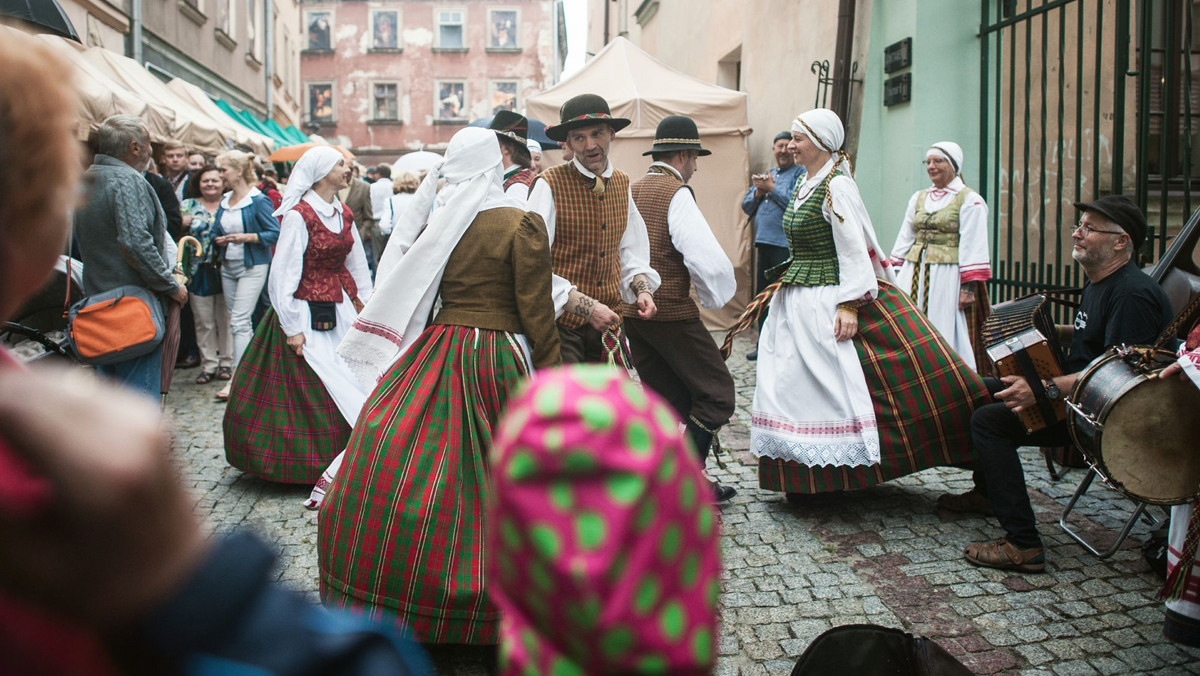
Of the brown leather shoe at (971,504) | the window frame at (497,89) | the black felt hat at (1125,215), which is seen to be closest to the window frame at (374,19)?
the window frame at (497,89)

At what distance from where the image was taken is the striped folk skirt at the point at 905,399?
14.4 ft

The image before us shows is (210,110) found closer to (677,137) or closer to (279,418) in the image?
(279,418)

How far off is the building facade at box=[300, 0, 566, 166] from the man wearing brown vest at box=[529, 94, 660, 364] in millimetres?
39357

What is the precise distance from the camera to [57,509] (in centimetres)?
70

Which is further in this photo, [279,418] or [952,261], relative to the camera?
[952,261]

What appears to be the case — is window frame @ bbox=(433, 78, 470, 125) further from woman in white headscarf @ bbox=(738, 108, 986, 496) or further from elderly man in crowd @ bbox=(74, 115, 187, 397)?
woman in white headscarf @ bbox=(738, 108, 986, 496)

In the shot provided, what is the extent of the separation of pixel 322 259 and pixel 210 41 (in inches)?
652

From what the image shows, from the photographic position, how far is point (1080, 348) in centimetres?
400

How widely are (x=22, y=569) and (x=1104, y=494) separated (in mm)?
5125

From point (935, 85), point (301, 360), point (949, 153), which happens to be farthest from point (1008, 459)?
point (935, 85)

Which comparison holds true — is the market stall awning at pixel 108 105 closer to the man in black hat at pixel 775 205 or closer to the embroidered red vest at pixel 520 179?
the embroidered red vest at pixel 520 179

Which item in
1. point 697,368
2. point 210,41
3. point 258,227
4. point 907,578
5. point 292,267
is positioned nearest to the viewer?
point 907,578

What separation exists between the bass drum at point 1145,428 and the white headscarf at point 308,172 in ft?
12.7

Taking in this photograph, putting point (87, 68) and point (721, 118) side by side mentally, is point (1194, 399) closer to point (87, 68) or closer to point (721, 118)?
point (721, 118)
